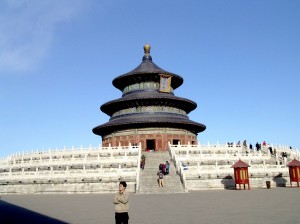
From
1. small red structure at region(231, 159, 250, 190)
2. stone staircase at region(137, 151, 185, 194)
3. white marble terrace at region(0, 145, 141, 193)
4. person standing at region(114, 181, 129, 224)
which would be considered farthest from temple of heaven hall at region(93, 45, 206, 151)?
person standing at region(114, 181, 129, 224)

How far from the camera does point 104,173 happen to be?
23688mm

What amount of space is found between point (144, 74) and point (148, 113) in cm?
669

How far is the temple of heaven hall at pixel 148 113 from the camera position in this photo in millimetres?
41719

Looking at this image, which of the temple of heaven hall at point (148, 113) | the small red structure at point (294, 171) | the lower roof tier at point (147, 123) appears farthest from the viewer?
the temple of heaven hall at point (148, 113)

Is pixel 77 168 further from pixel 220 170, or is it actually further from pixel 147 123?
pixel 147 123

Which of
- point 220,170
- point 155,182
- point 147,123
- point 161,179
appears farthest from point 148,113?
point 161,179

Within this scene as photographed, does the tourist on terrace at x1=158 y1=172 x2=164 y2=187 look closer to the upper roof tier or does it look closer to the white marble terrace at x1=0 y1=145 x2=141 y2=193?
the white marble terrace at x1=0 y1=145 x2=141 y2=193

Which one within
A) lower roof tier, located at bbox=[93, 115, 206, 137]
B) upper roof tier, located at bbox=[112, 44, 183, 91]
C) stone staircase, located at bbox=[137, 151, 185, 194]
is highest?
upper roof tier, located at bbox=[112, 44, 183, 91]

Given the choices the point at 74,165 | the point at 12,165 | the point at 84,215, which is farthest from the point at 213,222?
the point at 12,165

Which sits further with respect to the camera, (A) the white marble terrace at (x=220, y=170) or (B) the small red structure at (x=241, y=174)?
(A) the white marble terrace at (x=220, y=170)

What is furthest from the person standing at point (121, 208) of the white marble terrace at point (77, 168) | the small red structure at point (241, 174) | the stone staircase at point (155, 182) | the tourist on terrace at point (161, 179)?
the small red structure at point (241, 174)

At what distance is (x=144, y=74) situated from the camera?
154 ft

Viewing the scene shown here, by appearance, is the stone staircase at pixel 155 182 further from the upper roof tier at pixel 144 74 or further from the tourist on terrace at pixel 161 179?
the upper roof tier at pixel 144 74

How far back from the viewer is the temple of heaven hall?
41719 mm
